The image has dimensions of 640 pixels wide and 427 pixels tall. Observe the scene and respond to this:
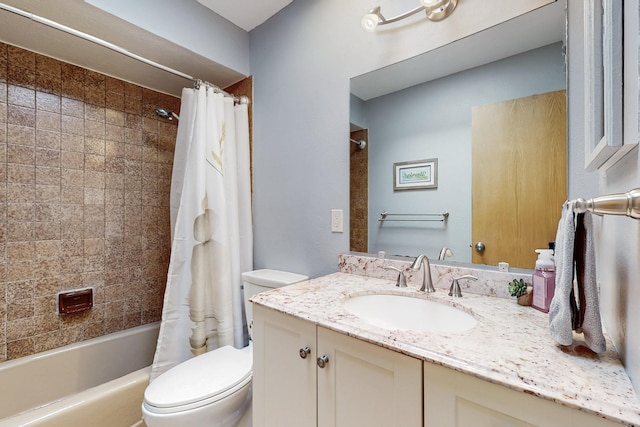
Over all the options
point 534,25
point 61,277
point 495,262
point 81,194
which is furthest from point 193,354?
point 534,25

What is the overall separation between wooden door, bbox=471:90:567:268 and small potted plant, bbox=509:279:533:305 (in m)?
0.10

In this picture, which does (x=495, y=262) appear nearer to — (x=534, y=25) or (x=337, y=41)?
(x=534, y=25)

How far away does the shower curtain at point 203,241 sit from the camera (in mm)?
1531

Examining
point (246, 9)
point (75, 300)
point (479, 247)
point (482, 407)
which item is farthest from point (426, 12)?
point (75, 300)

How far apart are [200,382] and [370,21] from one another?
1.72 m

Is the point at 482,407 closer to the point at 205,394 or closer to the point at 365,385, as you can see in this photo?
the point at 365,385

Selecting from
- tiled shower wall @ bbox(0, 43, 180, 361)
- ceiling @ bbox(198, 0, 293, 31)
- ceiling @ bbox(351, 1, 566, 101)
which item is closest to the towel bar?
ceiling @ bbox(351, 1, 566, 101)

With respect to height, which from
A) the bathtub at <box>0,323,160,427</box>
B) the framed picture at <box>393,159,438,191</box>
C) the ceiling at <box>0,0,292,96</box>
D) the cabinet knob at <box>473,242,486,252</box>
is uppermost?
the ceiling at <box>0,0,292,96</box>

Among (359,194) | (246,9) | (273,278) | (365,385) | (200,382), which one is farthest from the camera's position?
(246,9)

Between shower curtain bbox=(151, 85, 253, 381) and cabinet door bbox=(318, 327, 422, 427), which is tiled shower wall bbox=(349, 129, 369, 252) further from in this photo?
shower curtain bbox=(151, 85, 253, 381)

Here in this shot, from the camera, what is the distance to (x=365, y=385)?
2.31 feet

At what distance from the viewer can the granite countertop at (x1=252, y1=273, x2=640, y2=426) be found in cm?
45

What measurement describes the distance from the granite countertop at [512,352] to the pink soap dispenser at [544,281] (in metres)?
0.03

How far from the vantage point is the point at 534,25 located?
37.6 inches
